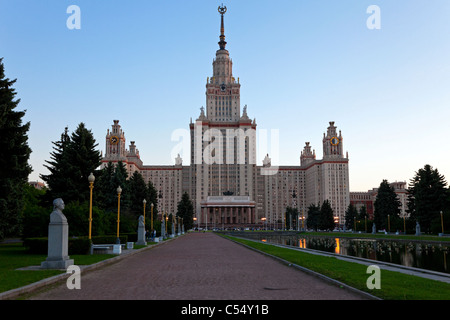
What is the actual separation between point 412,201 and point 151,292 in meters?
84.7

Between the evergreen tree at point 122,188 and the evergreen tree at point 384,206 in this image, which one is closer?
the evergreen tree at point 122,188

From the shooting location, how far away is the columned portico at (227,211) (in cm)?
18912

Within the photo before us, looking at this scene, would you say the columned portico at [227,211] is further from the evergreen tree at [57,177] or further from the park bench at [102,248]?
the park bench at [102,248]

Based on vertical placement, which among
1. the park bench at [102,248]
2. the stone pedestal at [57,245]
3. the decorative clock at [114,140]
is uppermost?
the decorative clock at [114,140]

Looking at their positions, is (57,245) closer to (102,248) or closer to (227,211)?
(102,248)

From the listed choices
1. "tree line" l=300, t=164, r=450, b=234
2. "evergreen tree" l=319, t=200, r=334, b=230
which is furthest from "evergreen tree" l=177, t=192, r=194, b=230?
"tree line" l=300, t=164, r=450, b=234

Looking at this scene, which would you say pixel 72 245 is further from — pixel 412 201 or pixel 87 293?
pixel 412 201

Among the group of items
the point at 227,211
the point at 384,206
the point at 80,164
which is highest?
the point at 80,164

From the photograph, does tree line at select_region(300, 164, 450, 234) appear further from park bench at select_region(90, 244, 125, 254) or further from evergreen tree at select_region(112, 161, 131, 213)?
park bench at select_region(90, 244, 125, 254)

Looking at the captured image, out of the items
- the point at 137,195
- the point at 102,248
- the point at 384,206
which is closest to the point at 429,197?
the point at 384,206

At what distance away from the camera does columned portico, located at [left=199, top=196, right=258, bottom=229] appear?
620ft

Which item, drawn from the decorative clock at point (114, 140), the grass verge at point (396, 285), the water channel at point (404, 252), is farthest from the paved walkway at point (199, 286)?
the decorative clock at point (114, 140)

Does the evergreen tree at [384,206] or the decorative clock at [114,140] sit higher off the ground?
the decorative clock at [114,140]

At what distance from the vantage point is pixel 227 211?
19088 centimetres
